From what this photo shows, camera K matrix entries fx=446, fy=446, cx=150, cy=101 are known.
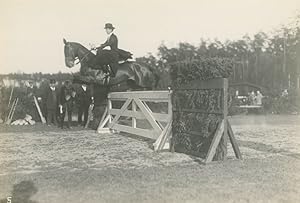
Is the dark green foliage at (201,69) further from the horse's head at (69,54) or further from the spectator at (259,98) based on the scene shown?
the spectator at (259,98)

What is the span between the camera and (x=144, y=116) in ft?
31.8

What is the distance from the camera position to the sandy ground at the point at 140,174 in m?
4.63

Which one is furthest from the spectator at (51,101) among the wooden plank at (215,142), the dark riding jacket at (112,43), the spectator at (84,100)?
the wooden plank at (215,142)

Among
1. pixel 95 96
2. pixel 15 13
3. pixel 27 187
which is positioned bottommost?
pixel 27 187

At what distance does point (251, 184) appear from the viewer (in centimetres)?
510

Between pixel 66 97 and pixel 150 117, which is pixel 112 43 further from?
pixel 150 117

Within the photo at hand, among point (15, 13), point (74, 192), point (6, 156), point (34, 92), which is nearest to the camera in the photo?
point (74, 192)

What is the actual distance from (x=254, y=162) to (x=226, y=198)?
2265 millimetres

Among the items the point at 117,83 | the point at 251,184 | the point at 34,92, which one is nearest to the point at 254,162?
the point at 251,184

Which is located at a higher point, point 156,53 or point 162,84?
point 156,53

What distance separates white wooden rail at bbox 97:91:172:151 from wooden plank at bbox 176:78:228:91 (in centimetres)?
73

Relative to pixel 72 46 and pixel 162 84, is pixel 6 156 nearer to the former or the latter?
pixel 72 46

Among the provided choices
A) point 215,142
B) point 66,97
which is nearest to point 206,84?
point 215,142

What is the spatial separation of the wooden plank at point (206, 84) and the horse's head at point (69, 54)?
629 cm
